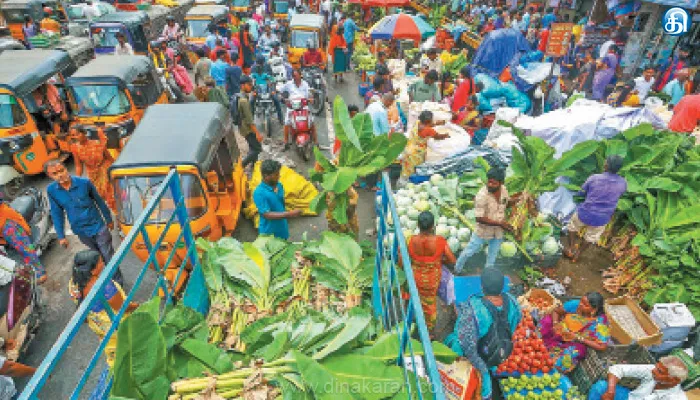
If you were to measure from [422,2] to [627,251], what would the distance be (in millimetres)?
20456

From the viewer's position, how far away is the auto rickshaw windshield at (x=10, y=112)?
22.0 feet

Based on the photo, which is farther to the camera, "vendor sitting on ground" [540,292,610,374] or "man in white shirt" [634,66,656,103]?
"man in white shirt" [634,66,656,103]

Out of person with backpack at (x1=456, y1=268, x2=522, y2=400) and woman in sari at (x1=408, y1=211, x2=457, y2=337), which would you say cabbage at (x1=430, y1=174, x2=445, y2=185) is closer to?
woman in sari at (x1=408, y1=211, x2=457, y2=337)

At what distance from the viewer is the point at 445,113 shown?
7496 millimetres

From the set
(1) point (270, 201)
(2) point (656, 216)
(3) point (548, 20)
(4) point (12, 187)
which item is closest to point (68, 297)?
→ (1) point (270, 201)

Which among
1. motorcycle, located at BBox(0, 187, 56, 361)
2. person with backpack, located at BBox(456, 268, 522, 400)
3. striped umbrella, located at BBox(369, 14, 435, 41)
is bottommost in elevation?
motorcycle, located at BBox(0, 187, 56, 361)

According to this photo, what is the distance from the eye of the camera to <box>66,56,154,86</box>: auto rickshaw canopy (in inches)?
289

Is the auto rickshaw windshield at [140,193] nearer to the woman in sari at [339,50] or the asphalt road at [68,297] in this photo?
the asphalt road at [68,297]

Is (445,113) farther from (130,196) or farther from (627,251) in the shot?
(130,196)

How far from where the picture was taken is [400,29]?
1052cm

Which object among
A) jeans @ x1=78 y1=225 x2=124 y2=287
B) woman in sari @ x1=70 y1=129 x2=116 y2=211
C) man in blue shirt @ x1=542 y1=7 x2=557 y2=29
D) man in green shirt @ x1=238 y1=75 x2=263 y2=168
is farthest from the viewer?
man in blue shirt @ x1=542 y1=7 x2=557 y2=29

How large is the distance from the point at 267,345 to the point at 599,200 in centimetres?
482

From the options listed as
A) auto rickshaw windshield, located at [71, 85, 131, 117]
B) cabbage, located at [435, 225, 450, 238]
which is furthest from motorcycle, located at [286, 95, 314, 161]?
cabbage, located at [435, 225, 450, 238]

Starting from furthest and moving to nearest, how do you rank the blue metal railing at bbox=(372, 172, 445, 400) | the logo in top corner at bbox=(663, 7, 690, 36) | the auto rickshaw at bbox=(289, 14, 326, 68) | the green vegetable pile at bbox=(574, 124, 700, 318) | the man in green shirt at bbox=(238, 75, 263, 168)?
the auto rickshaw at bbox=(289, 14, 326, 68) < the logo in top corner at bbox=(663, 7, 690, 36) < the man in green shirt at bbox=(238, 75, 263, 168) < the green vegetable pile at bbox=(574, 124, 700, 318) < the blue metal railing at bbox=(372, 172, 445, 400)
